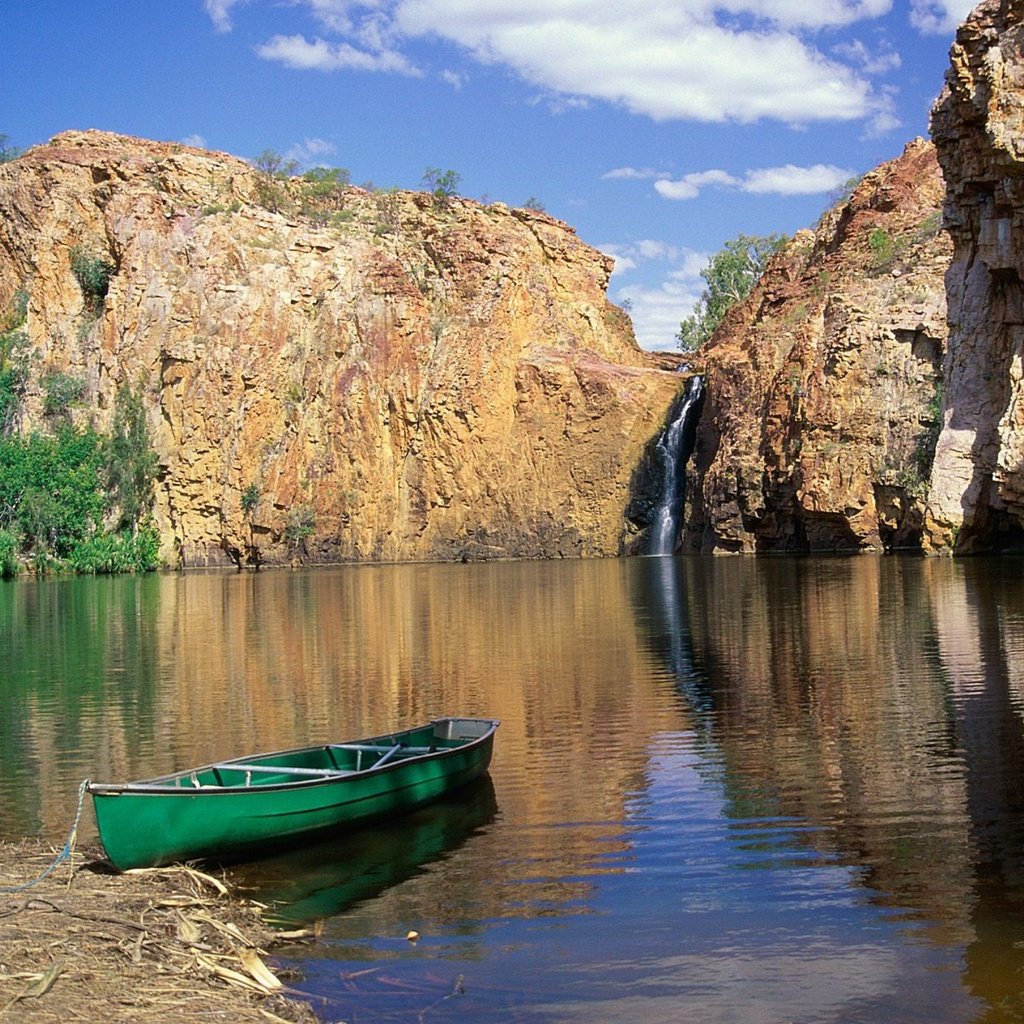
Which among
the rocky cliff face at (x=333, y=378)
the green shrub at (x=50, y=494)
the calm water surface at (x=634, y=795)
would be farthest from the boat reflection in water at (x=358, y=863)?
the green shrub at (x=50, y=494)

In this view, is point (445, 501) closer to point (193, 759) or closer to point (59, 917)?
point (193, 759)

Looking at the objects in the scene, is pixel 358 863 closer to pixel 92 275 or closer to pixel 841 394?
pixel 841 394

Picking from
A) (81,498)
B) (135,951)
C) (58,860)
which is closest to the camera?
(135,951)

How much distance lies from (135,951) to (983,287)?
171 feet

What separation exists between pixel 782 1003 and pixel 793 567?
46.9m

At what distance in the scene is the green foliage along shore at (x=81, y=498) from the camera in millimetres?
74062

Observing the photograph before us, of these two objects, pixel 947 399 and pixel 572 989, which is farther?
pixel 947 399

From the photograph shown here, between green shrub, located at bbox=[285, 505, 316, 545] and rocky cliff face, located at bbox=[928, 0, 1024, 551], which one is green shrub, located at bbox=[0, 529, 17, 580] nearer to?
green shrub, located at bbox=[285, 505, 316, 545]

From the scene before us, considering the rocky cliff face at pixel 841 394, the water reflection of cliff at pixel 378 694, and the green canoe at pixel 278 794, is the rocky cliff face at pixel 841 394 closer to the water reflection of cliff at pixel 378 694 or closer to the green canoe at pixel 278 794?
the water reflection of cliff at pixel 378 694

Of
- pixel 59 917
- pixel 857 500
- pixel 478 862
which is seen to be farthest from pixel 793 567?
pixel 59 917

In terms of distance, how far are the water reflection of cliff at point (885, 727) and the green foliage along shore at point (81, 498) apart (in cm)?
4703

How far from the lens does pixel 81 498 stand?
246ft

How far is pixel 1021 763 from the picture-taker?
15883 millimetres

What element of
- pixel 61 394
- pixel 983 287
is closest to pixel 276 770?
pixel 983 287
